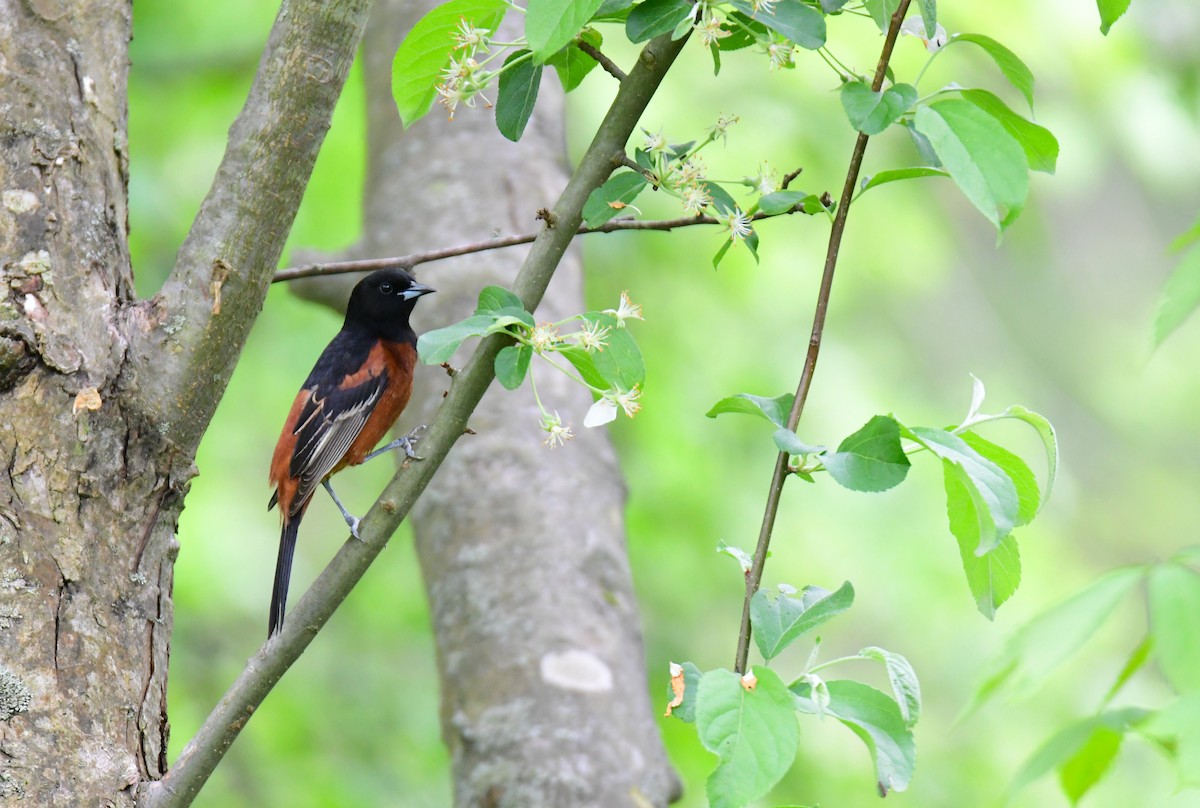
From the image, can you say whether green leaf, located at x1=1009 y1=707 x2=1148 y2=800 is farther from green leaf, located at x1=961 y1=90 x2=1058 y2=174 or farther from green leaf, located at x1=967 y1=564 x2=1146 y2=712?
green leaf, located at x1=961 y1=90 x2=1058 y2=174

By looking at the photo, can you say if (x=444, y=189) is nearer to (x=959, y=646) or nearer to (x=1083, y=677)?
(x=959, y=646)

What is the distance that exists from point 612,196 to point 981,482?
0.72m

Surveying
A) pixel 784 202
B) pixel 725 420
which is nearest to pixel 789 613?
pixel 784 202

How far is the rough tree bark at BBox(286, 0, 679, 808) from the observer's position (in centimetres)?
316

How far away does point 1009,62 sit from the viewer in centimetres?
152

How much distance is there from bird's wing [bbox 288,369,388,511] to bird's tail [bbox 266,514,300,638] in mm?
113

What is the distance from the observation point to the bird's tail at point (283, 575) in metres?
3.17

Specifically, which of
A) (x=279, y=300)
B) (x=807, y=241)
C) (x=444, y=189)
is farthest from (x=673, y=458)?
(x=279, y=300)

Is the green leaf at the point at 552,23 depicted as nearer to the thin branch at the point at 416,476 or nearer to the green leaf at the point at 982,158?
the thin branch at the point at 416,476

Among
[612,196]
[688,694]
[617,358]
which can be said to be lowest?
[688,694]

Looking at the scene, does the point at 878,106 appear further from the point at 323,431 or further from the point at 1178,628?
the point at 323,431

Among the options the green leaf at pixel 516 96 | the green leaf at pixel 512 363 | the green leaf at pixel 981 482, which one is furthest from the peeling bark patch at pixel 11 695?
the green leaf at pixel 981 482

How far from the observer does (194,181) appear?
21.4 ft

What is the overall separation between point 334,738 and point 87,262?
4.64 metres
